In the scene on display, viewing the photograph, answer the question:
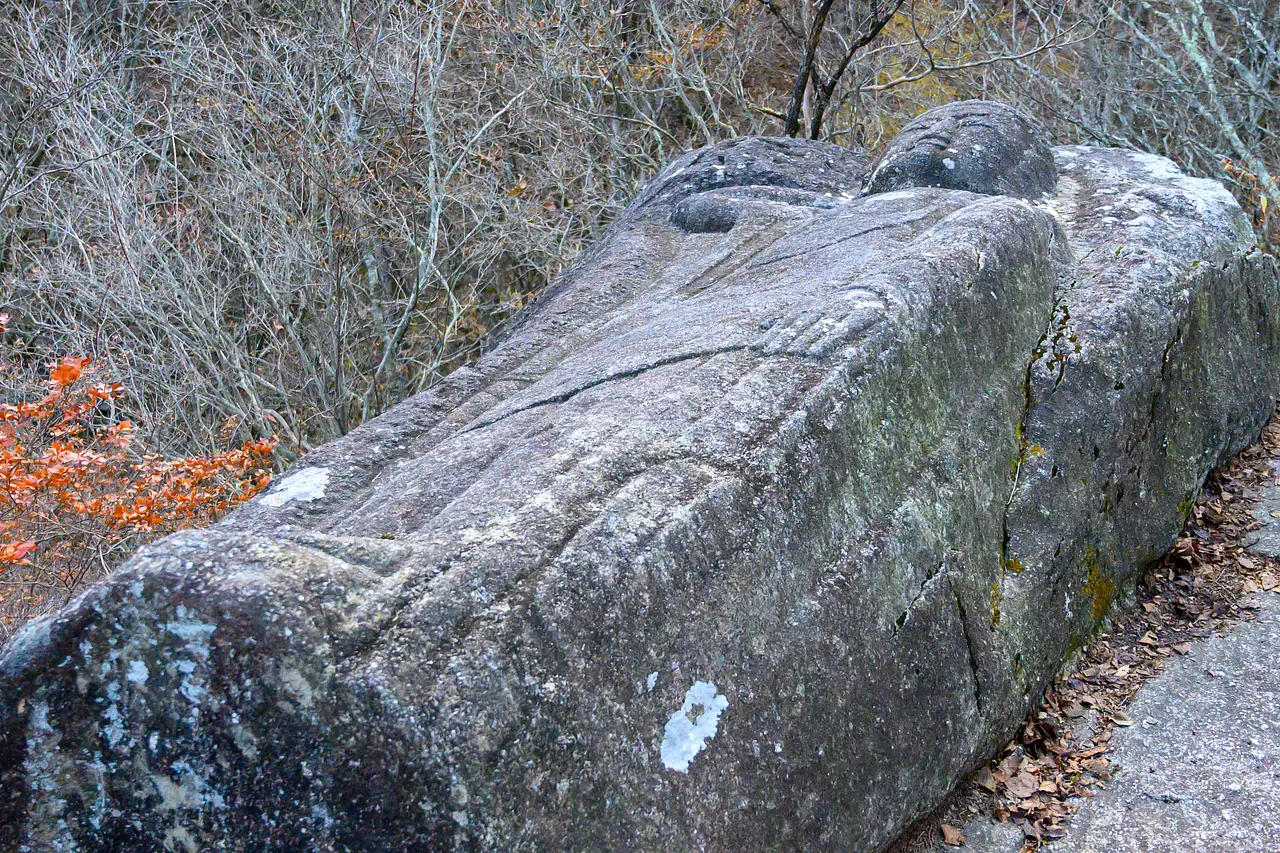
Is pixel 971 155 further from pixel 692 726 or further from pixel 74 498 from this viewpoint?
pixel 74 498

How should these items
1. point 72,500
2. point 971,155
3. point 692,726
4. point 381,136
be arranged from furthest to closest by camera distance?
point 381,136 → point 72,500 → point 971,155 → point 692,726

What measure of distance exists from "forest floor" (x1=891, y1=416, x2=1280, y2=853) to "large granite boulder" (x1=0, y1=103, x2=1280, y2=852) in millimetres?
178

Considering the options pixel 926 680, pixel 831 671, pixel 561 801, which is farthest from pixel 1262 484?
pixel 561 801

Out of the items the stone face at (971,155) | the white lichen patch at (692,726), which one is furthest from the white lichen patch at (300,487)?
the stone face at (971,155)

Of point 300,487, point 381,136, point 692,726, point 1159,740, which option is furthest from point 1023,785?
point 381,136

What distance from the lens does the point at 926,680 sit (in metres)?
3.18

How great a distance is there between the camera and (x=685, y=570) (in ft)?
8.90

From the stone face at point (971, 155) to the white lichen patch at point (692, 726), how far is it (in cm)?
394

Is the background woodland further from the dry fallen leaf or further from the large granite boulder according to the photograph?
the dry fallen leaf

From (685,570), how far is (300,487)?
1749 mm

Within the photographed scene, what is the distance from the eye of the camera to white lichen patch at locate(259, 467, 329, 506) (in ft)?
12.2

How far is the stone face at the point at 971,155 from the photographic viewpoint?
5.75 m

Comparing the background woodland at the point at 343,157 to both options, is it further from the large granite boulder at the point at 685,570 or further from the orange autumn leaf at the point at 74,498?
the large granite boulder at the point at 685,570

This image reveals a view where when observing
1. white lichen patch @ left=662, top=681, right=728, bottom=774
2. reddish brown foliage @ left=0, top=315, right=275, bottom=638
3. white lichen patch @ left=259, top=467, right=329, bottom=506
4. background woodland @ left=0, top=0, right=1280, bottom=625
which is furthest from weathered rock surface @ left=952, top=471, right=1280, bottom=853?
background woodland @ left=0, top=0, right=1280, bottom=625
